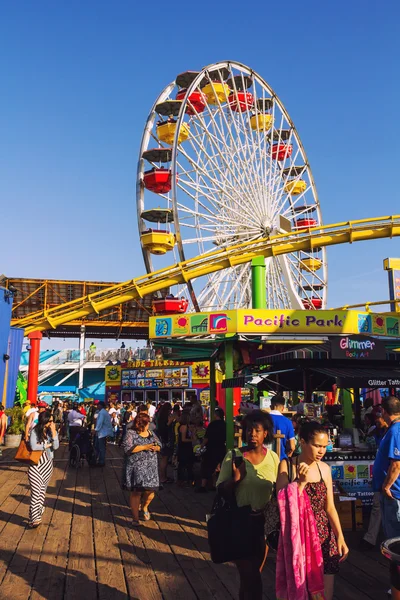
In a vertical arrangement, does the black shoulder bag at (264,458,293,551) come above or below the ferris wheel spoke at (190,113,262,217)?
below

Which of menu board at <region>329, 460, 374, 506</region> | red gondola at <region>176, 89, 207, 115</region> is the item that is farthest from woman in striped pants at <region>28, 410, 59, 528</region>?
red gondola at <region>176, 89, 207, 115</region>

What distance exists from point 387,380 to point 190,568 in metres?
4.73

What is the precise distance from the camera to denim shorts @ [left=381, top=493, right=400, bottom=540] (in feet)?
14.0

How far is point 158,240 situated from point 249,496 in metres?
19.4

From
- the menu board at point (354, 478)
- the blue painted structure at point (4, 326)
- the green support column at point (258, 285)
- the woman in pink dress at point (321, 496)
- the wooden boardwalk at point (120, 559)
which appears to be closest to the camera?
the woman in pink dress at point (321, 496)

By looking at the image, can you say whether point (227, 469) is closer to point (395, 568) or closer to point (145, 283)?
point (395, 568)

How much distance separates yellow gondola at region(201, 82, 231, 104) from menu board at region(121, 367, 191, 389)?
17.3 metres

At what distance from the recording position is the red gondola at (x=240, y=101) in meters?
25.2

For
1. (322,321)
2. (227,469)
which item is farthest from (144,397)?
(227,469)

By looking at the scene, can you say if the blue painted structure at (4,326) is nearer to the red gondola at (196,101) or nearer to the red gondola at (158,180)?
the red gondola at (158,180)

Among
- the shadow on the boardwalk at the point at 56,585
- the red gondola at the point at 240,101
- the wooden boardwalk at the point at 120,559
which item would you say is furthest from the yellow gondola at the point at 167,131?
the shadow on the boardwalk at the point at 56,585

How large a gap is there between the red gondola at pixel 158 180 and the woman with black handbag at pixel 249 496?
65.6 feet

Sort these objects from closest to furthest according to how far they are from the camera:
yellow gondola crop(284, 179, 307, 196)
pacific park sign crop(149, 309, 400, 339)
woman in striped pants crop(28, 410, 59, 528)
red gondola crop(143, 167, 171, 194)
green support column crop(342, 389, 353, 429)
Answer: woman in striped pants crop(28, 410, 59, 528) < pacific park sign crop(149, 309, 400, 339) < green support column crop(342, 389, 353, 429) < red gondola crop(143, 167, 171, 194) < yellow gondola crop(284, 179, 307, 196)

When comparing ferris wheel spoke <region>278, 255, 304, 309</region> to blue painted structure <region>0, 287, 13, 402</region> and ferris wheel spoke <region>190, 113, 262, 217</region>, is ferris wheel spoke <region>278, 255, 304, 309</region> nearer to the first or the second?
ferris wheel spoke <region>190, 113, 262, 217</region>
